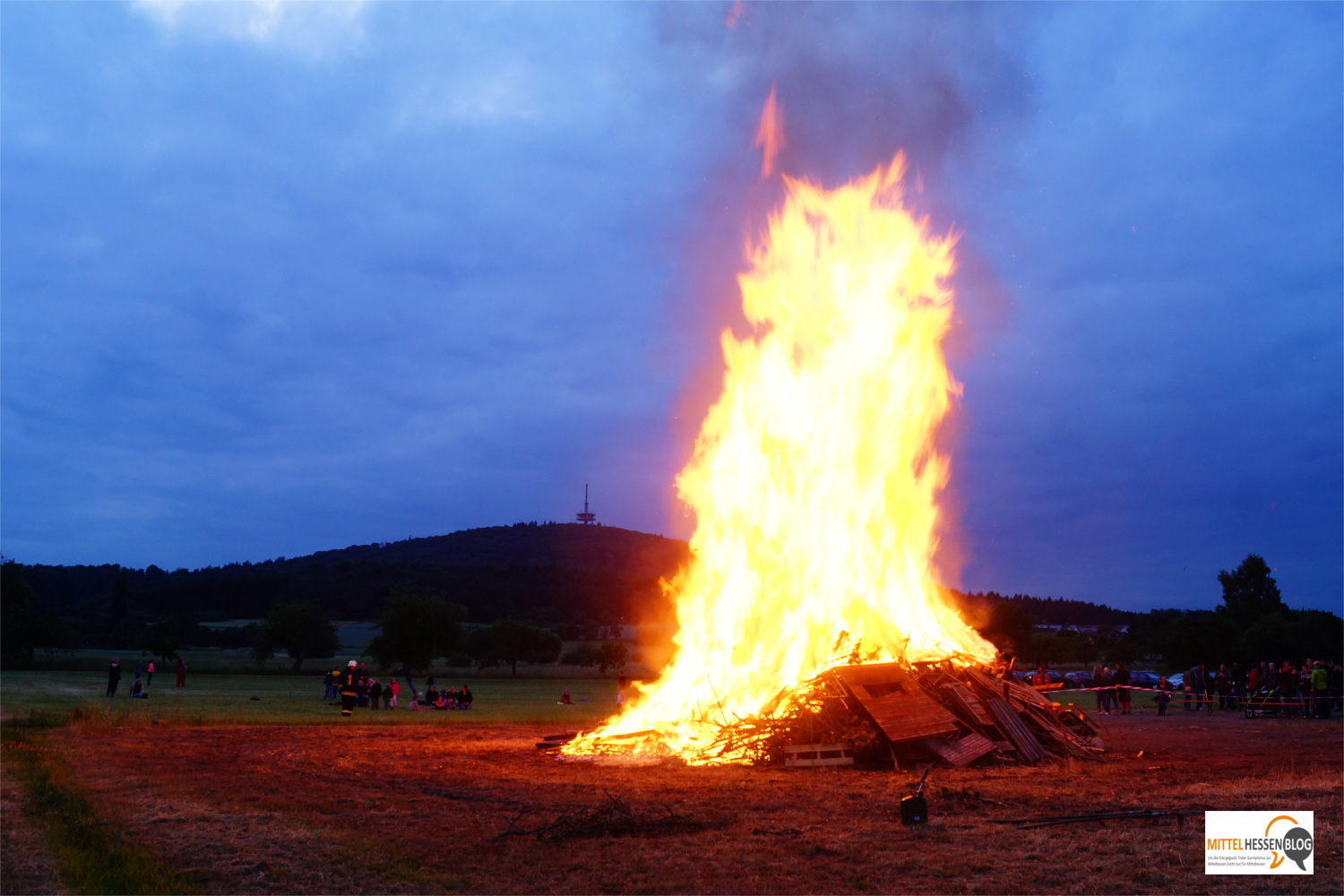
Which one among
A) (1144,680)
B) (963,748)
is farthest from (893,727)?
(1144,680)

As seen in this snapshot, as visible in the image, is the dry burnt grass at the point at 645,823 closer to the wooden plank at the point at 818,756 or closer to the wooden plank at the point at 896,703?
the wooden plank at the point at 818,756

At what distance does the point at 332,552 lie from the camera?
193 meters

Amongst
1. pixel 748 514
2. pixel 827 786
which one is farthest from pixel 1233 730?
pixel 827 786

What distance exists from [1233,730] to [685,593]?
48.0ft

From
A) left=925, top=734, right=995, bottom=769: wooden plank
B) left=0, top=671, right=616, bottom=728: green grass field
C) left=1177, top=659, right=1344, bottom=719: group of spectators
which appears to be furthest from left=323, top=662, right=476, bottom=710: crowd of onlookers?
left=1177, top=659, right=1344, bottom=719: group of spectators

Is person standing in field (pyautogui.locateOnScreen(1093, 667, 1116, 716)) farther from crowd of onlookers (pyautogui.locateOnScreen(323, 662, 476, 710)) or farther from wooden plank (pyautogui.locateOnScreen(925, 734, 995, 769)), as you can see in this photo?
crowd of onlookers (pyautogui.locateOnScreen(323, 662, 476, 710))

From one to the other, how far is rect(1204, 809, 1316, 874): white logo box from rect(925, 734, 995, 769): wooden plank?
5.72 meters

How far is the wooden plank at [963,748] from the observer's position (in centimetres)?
1500

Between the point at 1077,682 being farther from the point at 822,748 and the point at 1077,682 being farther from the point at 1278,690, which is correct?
the point at 822,748

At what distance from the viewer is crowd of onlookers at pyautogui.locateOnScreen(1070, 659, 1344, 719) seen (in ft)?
88.9

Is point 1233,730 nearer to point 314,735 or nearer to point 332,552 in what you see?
point 314,735

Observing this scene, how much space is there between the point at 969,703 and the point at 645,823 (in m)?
9.00

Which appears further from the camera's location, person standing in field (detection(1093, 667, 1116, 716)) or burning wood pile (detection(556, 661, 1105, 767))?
person standing in field (detection(1093, 667, 1116, 716))

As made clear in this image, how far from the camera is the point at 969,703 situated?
1681 centimetres
